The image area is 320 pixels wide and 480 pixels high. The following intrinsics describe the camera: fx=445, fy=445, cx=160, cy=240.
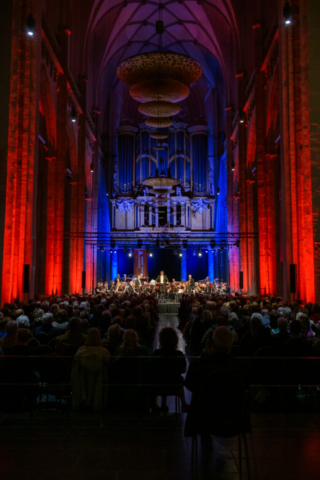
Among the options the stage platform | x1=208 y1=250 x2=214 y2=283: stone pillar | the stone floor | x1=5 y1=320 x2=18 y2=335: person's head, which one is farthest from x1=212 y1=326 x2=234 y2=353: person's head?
x1=208 y1=250 x2=214 y2=283: stone pillar

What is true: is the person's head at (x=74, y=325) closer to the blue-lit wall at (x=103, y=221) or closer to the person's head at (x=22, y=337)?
the person's head at (x=22, y=337)

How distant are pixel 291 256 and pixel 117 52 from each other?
2364 centimetres

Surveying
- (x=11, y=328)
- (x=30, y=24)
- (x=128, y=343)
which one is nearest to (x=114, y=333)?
(x=128, y=343)

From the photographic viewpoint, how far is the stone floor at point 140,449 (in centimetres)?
364

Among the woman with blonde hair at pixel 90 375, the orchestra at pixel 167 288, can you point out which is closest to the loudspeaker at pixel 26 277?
the woman with blonde hair at pixel 90 375

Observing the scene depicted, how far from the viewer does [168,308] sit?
21.1 metres

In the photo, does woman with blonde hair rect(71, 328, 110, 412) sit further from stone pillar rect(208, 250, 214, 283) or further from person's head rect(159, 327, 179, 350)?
stone pillar rect(208, 250, 214, 283)

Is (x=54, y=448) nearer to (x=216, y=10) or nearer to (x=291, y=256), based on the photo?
(x=291, y=256)

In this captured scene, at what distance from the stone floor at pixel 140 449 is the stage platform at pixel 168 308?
1583cm

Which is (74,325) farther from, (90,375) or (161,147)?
(161,147)

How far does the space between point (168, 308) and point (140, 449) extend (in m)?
17.0

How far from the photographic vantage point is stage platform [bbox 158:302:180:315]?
68.7 feet

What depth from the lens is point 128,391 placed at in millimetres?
5102

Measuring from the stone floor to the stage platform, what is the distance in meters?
15.8
